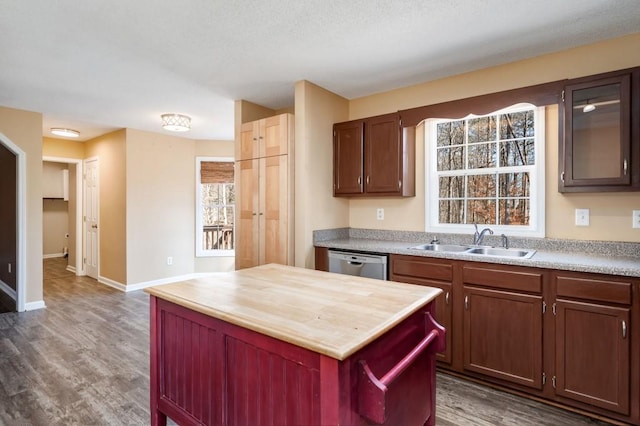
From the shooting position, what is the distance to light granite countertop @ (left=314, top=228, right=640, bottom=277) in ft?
6.63

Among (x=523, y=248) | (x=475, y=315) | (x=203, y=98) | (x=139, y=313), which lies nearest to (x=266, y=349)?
(x=475, y=315)

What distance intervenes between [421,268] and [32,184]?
15.5 feet

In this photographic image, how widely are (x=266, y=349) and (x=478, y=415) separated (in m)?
1.66

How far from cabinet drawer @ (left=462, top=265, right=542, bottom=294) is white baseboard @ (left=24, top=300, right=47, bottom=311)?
5.04 meters

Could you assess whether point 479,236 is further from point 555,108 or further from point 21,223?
point 21,223

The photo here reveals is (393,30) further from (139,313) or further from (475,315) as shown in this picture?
(139,313)

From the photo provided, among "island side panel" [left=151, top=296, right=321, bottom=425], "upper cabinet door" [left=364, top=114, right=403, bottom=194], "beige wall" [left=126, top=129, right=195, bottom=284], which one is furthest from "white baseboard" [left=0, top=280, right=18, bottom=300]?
"upper cabinet door" [left=364, top=114, right=403, bottom=194]

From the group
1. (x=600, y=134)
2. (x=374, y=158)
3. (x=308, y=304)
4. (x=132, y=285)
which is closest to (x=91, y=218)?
(x=132, y=285)

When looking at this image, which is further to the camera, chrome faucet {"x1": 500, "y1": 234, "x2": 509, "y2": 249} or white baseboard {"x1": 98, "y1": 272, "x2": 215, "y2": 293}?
white baseboard {"x1": 98, "y1": 272, "x2": 215, "y2": 293}

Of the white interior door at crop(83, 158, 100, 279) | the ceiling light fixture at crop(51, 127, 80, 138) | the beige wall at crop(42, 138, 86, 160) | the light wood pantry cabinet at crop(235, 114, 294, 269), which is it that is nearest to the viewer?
the light wood pantry cabinet at crop(235, 114, 294, 269)

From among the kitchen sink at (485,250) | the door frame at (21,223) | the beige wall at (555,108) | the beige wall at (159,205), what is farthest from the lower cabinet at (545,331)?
the door frame at (21,223)

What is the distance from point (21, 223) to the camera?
161 inches

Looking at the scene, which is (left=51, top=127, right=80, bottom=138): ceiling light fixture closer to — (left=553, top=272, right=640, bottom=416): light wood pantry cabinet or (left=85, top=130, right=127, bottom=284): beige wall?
(left=85, top=130, right=127, bottom=284): beige wall

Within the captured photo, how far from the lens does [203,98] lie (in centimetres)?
373
